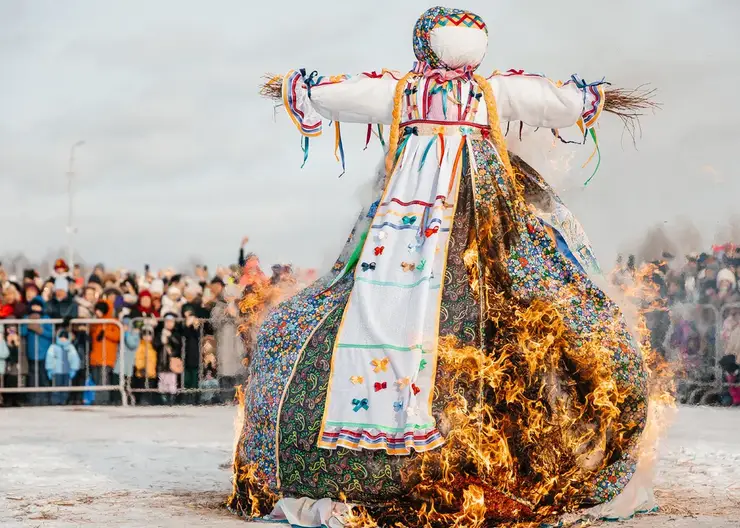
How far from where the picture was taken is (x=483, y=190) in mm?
7094

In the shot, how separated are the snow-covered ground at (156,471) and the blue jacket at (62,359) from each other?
2015mm

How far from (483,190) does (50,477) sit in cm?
432

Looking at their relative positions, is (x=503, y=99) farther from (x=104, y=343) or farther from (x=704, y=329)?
(x=104, y=343)

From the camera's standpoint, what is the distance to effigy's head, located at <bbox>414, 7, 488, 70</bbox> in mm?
7309

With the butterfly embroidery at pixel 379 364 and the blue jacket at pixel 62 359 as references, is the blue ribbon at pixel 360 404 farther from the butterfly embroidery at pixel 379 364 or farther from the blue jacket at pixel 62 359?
the blue jacket at pixel 62 359

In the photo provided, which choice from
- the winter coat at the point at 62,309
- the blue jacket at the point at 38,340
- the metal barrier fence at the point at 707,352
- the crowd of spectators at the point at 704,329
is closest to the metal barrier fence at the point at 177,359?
the winter coat at the point at 62,309

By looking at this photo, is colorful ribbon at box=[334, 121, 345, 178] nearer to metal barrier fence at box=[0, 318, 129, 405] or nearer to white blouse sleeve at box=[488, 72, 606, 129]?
white blouse sleeve at box=[488, 72, 606, 129]

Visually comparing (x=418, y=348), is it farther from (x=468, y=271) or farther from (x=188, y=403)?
(x=188, y=403)

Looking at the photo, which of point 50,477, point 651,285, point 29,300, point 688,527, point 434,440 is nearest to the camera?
point 434,440

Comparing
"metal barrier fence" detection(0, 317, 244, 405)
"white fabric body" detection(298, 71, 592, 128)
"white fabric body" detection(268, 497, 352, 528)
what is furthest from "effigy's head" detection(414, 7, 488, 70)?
"metal barrier fence" detection(0, 317, 244, 405)

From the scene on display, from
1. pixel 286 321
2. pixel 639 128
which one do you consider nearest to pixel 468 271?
pixel 286 321

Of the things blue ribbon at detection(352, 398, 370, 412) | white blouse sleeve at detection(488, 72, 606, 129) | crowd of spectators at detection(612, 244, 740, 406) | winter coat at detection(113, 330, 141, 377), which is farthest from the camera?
winter coat at detection(113, 330, 141, 377)

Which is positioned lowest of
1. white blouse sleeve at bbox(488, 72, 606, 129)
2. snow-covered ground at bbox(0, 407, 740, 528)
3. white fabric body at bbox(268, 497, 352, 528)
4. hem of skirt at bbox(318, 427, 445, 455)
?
snow-covered ground at bbox(0, 407, 740, 528)

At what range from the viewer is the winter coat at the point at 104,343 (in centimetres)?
1798
